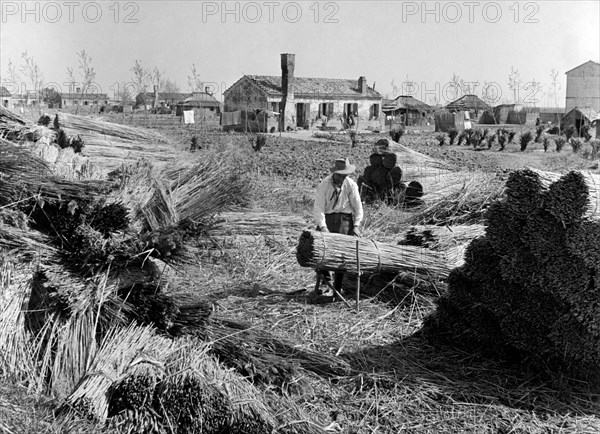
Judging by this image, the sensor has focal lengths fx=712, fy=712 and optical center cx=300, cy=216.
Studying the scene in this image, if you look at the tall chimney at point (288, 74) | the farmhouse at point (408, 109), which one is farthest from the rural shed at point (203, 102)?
the farmhouse at point (408, 109)

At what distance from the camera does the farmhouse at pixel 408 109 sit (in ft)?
175

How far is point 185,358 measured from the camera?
423cm

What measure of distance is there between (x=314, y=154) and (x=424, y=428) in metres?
16.5

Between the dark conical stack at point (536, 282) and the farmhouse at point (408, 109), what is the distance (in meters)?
47.7

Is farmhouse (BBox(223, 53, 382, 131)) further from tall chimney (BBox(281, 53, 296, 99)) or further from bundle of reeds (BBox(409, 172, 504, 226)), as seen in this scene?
bundle of reeds (BBox(409, 172, 504, 226))

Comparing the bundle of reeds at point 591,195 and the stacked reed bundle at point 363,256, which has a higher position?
the bundle of reeds at point 591,195

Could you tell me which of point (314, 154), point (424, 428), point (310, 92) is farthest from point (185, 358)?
point (310, 92)

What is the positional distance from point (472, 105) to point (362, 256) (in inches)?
2100

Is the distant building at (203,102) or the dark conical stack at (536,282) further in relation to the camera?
the distant building at (203,102)

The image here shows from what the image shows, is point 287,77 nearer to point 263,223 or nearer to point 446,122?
point 446,122

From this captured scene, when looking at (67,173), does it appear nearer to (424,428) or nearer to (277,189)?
(424,428)

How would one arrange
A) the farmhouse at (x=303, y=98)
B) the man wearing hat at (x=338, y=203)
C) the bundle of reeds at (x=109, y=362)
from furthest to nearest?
the farmhouse at (x=303, y=98), the man wearing hat at (x=338, y=203), the bundle of reeds at (x=109, y=362)

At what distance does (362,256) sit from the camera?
6.48 meters

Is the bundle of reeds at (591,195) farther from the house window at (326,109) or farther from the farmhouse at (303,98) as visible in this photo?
the house window at (326,109)
